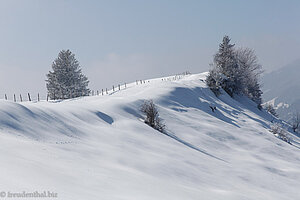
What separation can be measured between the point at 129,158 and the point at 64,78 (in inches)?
1488

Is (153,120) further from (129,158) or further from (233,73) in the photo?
(233,73)

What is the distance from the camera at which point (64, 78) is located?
43906 mm

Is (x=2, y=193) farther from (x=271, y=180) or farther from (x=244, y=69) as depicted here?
(x=244, y=69)

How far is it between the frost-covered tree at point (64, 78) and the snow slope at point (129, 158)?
26149 mm

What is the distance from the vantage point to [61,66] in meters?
43.8

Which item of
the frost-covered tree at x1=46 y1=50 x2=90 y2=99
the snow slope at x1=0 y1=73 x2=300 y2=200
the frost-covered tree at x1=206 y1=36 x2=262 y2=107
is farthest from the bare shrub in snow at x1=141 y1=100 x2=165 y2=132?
the frost-covered tree at x1=46 y1=50 x2=90 y2=99

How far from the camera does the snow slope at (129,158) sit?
577cm

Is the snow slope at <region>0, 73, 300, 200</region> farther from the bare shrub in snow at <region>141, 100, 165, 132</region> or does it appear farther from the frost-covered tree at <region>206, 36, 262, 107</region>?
the frost-covered tree at <region>206, 36, 262, 107</region>

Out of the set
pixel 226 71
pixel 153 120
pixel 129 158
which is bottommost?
pixel 129 158

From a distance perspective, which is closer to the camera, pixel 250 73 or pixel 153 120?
pixel 153 120

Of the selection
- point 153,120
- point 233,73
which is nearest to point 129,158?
point 153,120

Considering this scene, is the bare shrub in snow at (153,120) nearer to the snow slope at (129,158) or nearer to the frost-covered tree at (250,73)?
the snow slope at (129,158)

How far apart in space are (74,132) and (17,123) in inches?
92.7

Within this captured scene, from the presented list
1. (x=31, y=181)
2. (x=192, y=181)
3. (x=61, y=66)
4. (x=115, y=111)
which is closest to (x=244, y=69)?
(x=61, y=66)
